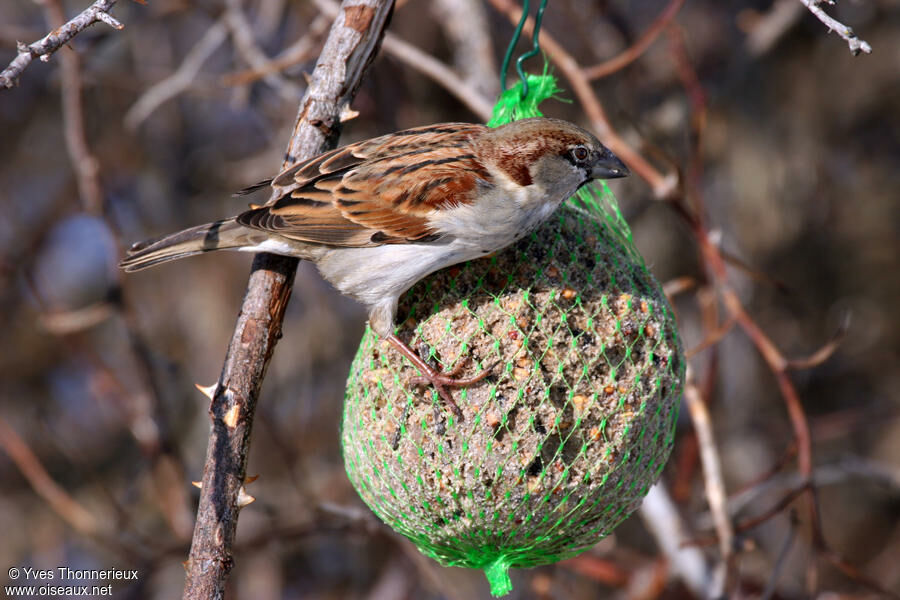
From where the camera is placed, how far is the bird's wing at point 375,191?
2762mm

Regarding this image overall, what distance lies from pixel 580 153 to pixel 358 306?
392 cm

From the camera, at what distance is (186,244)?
2.92 metres

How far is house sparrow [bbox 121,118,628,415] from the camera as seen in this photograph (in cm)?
264

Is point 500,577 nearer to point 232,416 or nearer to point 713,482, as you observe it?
point 232,416

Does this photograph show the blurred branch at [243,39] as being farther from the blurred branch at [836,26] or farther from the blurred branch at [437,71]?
the blurred branch at [836,26]

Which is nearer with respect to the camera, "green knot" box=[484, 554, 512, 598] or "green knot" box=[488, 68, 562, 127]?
"green knot" box=[484, 554, 512, 598]

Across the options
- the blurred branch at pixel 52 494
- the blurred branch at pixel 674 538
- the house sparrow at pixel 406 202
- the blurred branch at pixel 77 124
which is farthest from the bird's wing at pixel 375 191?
the blurred branch at pixel 52 494

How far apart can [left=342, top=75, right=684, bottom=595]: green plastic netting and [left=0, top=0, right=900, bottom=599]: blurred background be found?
273 centimetres

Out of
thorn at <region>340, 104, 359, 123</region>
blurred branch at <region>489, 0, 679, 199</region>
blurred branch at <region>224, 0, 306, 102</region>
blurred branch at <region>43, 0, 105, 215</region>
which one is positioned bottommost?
thorn at <region>340, 104, 359, 123</region>

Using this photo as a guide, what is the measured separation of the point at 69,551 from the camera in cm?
689

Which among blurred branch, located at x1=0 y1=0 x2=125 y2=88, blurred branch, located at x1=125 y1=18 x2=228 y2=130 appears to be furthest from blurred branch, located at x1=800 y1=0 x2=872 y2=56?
blurred branch, located at x1=125 y1=18 x2=228 y2=130

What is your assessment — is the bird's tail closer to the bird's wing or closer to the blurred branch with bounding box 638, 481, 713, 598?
the bird's wing

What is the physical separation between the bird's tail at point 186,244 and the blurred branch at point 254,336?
0.76ft

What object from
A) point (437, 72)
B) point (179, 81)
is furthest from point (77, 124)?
point (437, 72)
